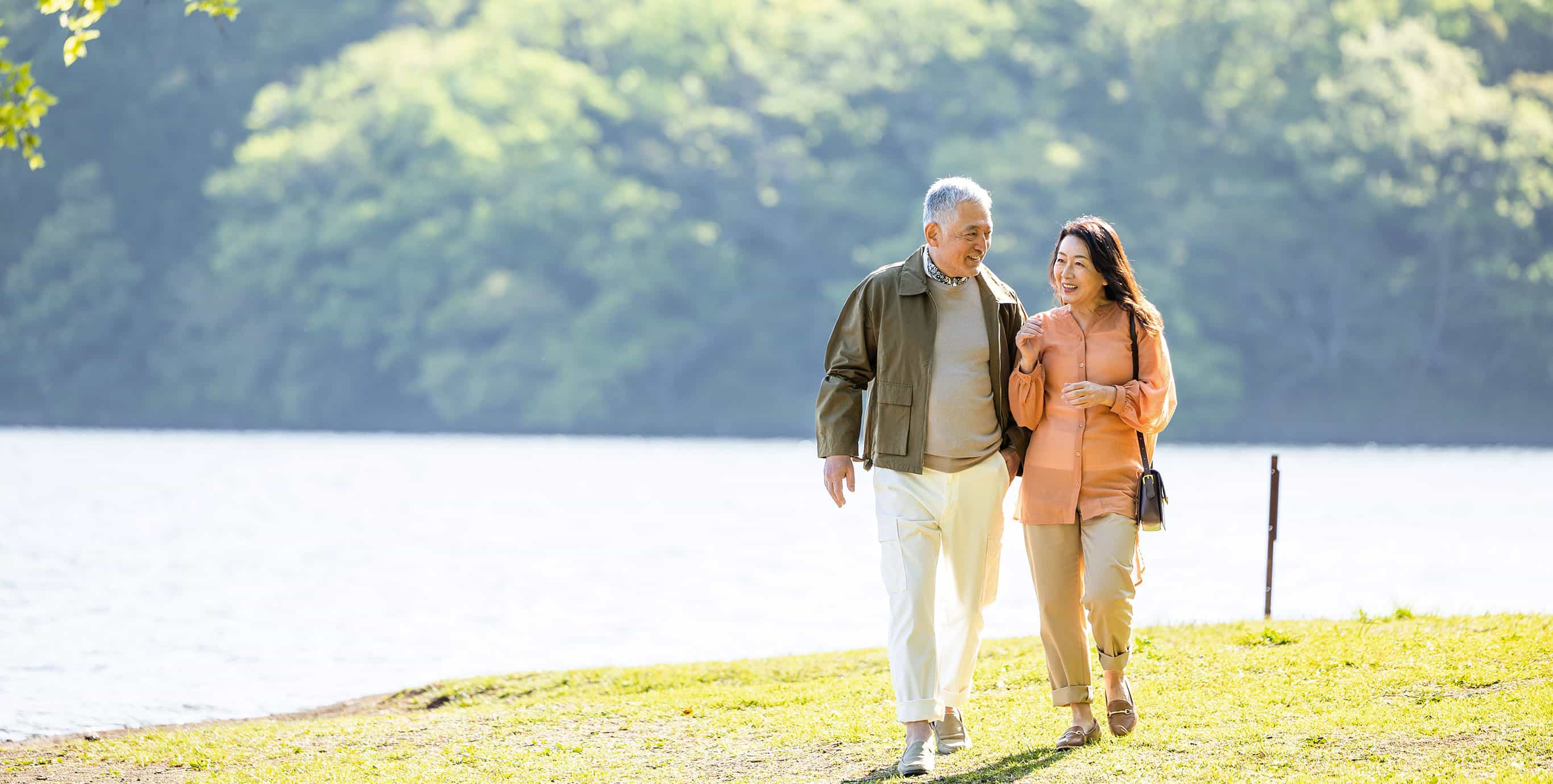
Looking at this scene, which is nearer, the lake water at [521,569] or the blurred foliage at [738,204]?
the lake water at [521,569]

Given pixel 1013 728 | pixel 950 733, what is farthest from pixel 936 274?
pixel 1013 728

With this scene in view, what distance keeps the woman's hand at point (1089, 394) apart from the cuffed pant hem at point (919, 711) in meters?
1.17

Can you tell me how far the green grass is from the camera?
6371 mm

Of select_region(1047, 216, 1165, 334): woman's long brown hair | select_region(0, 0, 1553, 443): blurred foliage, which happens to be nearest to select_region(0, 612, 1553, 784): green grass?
select_region(1047, 216, 1165, 334): woman's long brown hair

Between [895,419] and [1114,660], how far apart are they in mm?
1157

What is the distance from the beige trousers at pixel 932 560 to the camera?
6.44 m

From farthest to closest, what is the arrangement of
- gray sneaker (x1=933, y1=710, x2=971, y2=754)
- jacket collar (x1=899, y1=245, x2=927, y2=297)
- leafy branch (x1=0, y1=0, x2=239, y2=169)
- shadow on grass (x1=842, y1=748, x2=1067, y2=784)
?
gray sneaker (x1=933, y1=710, x2=971, y2=754)
jacket collar (x1=899, y1=245, x2=927, y2=297)
shadow on grass (x1=842, y1=748, x2=1067, y2=784)
leafy branch (x1=0, y1=0, x2=239, y2=169)

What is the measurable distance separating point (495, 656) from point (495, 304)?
41883 mm

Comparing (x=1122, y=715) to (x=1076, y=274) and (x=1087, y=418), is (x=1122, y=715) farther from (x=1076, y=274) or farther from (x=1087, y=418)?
(x=1076, y=274)

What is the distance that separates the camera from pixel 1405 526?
2381cm

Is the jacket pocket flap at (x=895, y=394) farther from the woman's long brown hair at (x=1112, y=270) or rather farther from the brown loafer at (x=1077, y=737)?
the brown loafer at (x=1077, y=737)

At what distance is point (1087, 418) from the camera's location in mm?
6520

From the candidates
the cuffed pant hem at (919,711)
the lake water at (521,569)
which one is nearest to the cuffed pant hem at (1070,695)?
the cuffed pant hem at (919,711)

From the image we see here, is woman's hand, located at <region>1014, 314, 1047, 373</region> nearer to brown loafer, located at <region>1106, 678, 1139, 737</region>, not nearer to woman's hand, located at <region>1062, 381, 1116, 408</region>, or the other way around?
woman's hand, located at <region>1062, 381, 1116, 408</region>
